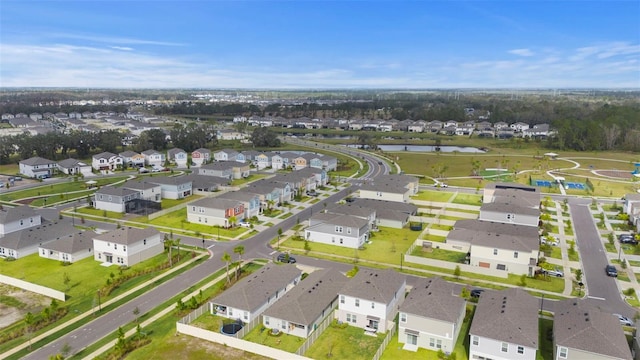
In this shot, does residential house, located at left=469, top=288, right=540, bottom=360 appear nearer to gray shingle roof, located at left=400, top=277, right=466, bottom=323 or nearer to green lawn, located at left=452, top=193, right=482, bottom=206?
gray shingle roof, located at left=400, top=277, right=466, bottom=323

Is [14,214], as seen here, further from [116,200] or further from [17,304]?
[17,304]

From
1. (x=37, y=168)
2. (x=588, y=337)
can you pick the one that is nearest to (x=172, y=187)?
(x=37, y=168)

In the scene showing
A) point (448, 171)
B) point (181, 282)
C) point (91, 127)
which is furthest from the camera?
point (91, 127)

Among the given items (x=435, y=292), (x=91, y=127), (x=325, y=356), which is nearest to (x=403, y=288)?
(x=435, y=292)

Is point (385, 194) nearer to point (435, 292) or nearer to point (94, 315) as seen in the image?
point (435, 292)

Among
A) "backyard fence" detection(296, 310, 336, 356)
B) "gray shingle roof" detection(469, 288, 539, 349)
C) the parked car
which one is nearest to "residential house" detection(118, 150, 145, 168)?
"backyard fence" detection(296, 310, 336, 356)

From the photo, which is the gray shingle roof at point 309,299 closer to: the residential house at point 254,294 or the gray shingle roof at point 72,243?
the residential house at point 254,294
